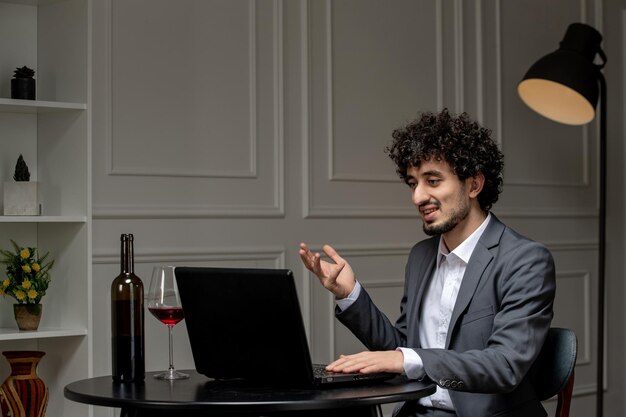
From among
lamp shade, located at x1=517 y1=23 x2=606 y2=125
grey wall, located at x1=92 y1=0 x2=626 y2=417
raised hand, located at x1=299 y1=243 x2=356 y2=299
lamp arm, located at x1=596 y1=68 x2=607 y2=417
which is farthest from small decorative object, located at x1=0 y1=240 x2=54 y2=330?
lamp arm, located at x1=596 y1=68 x2=607 y2=417

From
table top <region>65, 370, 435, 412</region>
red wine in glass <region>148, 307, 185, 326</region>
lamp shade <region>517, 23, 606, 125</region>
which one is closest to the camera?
table top <region>65, 370, 435, 412</region>

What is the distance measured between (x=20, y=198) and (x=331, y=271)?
3.67 feet

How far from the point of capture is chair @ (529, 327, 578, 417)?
2.25 metres

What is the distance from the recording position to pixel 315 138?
3.70 m

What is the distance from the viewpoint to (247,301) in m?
1.93

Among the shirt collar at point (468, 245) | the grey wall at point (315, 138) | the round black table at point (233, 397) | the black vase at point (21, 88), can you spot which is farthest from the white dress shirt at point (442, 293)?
the black vase at point (21, 88)

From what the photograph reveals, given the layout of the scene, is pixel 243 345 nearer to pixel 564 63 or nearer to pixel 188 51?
pixel 188 51

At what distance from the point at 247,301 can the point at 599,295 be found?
2.70m

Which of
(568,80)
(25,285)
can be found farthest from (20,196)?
(568,80)

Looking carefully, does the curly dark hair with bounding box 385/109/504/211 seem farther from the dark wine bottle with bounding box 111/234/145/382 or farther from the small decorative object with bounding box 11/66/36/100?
the small decorative object with bounding box 11/66/36/100

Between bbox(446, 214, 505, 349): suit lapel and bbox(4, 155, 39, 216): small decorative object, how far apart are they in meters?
1.35

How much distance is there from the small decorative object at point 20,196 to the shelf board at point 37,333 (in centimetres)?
35

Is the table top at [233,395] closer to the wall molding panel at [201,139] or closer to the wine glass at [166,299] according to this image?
the wine glass at [166,299]

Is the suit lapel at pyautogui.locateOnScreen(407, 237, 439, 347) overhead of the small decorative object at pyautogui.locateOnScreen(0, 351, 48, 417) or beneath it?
overhead
